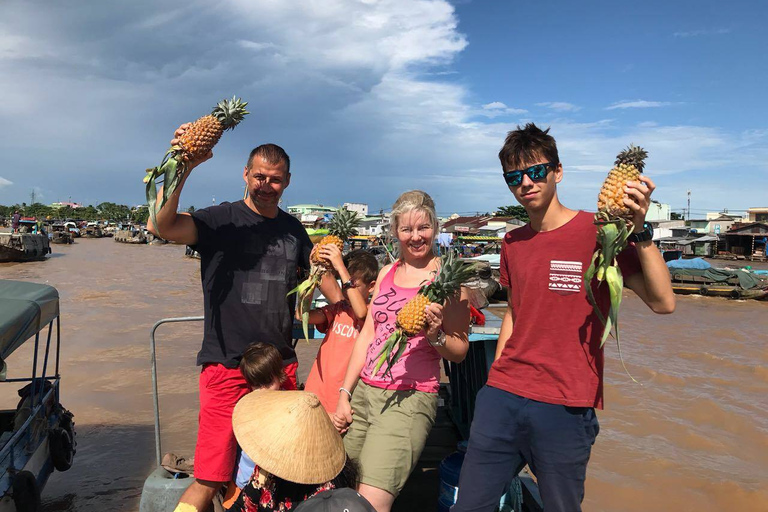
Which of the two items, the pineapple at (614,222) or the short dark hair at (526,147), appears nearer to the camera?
the pineapple at (614,222)

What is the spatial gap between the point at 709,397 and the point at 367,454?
35.0 ft

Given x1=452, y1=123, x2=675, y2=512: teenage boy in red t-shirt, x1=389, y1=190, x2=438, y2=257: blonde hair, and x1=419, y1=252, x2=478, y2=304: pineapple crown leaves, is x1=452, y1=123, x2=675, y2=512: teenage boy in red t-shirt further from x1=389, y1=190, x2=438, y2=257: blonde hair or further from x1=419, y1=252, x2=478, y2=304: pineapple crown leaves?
x1=389, y1=190, x2=438, y2=257: blonde hair

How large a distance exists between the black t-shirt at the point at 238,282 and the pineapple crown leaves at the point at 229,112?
22.6 inches

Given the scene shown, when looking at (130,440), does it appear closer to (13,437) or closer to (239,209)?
(13,437)

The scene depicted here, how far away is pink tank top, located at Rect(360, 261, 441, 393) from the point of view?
2898 mm

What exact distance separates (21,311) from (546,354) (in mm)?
4744

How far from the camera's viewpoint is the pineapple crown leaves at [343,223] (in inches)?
137

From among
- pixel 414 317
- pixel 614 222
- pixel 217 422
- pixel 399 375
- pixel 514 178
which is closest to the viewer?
pixel 614 222

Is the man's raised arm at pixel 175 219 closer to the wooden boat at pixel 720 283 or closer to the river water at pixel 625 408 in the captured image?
the river water at pixel 625 408

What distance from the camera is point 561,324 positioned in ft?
7.70

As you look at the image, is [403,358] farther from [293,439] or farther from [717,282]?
[717,282]

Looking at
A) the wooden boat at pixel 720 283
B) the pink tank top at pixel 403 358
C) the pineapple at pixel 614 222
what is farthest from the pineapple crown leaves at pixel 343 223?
the wooden boat at pixel 720 283

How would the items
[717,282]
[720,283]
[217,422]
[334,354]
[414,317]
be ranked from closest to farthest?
[414,317] → [217,422] → [334,354] → [720,283] → [717,282]

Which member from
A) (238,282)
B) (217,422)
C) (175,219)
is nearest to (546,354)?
(238,282)
